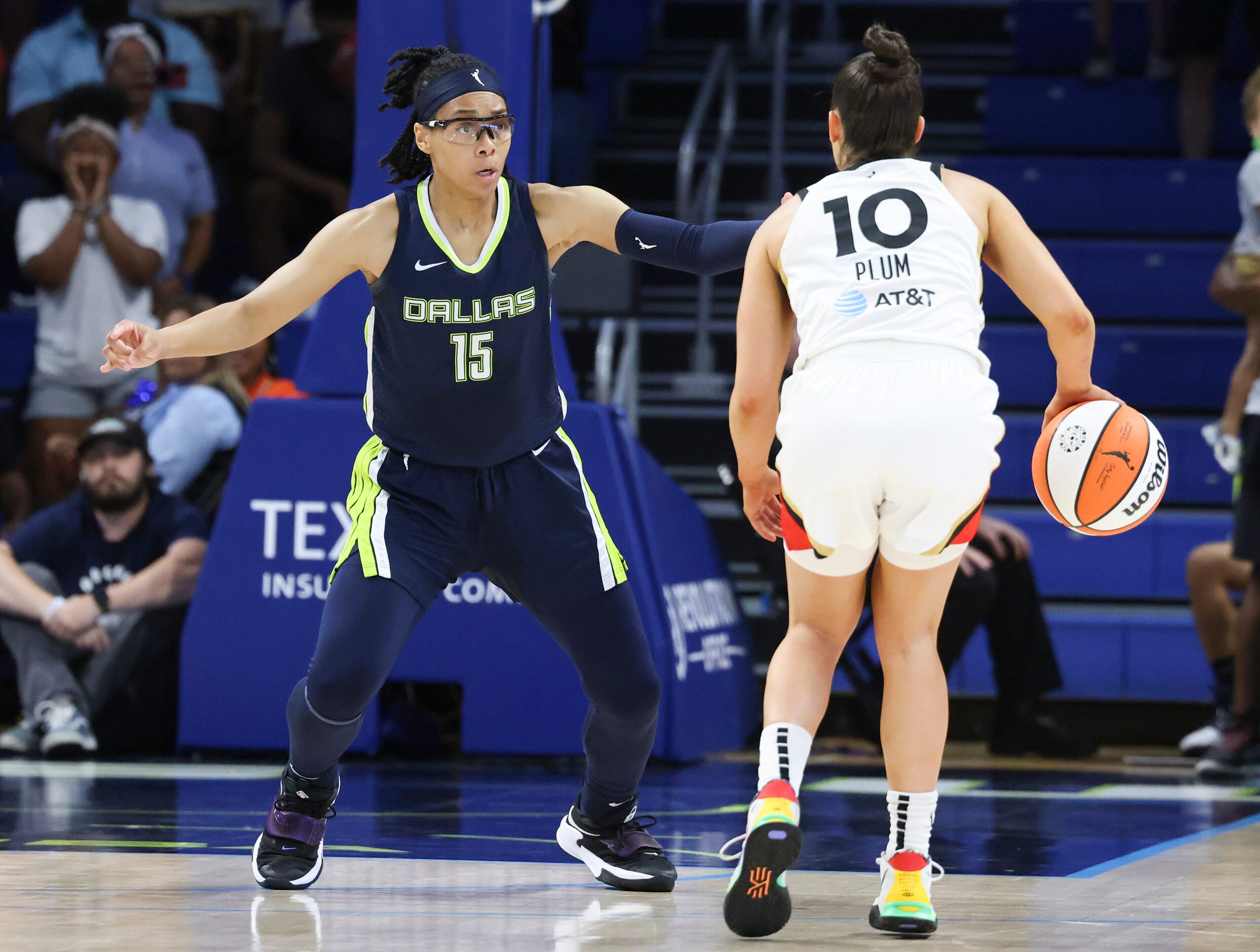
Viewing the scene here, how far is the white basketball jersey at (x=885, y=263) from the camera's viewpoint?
3834mm

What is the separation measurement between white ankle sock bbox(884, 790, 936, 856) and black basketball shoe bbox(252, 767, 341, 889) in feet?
4.53

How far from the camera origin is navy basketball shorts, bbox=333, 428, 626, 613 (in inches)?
176

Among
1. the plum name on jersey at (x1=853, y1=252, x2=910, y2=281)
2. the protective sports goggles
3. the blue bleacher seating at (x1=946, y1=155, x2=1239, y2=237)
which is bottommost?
the plum name on jersey at (x1=853, y1=252, x2=910, y2=281)

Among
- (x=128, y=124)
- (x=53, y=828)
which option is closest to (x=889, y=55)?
(x=53, y=828)

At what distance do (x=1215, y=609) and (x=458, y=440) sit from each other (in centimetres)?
421

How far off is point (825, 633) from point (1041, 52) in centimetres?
864

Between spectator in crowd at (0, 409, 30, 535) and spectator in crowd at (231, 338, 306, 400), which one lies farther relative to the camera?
spectator in crowd at (0, 409, 30, 535)

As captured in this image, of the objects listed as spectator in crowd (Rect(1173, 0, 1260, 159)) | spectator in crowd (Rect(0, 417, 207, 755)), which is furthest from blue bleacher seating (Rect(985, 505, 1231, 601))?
spectator in crowd (Rect(0, 417, 207, 755))

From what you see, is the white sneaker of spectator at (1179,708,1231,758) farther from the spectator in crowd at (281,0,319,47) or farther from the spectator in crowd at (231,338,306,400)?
the spectator in crowd at (281,0,319,47)

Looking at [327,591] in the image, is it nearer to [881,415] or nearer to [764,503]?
[764,503]

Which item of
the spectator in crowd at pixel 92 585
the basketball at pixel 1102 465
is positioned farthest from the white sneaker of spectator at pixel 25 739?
the basketball at pixel 1102 465

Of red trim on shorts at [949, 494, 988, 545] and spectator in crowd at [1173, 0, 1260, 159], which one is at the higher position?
spectator in crowd at [1173, 0, 1260, 159]

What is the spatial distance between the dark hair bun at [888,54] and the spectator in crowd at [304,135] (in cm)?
676

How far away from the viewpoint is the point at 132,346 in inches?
167
